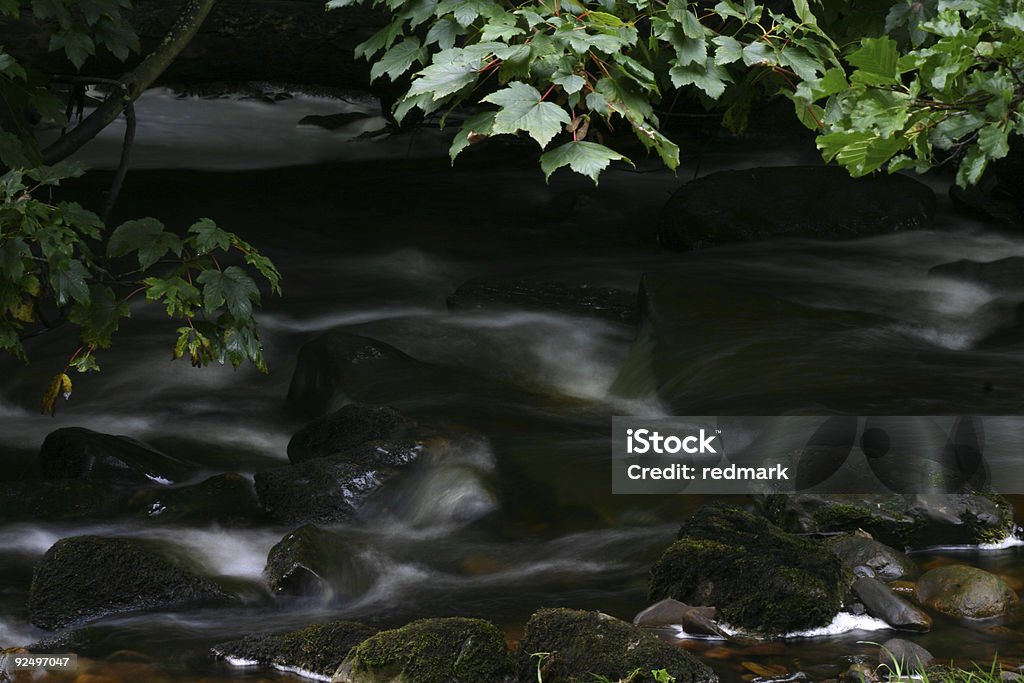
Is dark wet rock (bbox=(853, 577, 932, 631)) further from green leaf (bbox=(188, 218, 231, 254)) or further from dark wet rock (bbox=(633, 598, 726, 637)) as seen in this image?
green leaf (bbox=(188, 218, 231, 254))

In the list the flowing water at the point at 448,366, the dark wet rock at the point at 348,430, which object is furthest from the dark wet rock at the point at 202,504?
the dark wet rock at the point at 348,430

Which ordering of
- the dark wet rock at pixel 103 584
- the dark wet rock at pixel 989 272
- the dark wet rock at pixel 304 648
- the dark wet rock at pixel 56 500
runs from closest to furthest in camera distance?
the dark wet rock at pixel 304 648, the dark wet rock at pixel 103 584, the dark wet rock at pixel 56 500, the dark wet rock at pixel 989 272

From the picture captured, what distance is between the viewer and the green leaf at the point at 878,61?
1.87 meters

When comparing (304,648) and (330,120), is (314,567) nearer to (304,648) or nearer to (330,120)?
(304,648)

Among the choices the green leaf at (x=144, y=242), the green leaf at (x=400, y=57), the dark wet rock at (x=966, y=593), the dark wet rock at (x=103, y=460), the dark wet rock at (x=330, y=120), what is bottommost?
the dark wet rock at (x=966, y=593)

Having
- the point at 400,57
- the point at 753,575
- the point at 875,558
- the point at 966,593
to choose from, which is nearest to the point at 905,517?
the point at 875,558

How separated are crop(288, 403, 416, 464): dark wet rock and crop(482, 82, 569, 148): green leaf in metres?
2.52

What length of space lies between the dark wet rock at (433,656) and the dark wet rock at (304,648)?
0.42 ft

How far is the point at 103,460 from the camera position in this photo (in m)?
5.24

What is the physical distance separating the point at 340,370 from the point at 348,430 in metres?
0.90

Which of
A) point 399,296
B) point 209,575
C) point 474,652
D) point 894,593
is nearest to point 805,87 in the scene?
point 474,652

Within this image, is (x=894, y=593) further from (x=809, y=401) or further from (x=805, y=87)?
(x=805, y=87)

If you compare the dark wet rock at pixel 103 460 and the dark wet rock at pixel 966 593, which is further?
the dark wet rock at pixel 103 460

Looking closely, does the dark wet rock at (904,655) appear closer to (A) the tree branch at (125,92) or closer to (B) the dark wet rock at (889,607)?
(B) the dark wet rock at (889,607)
